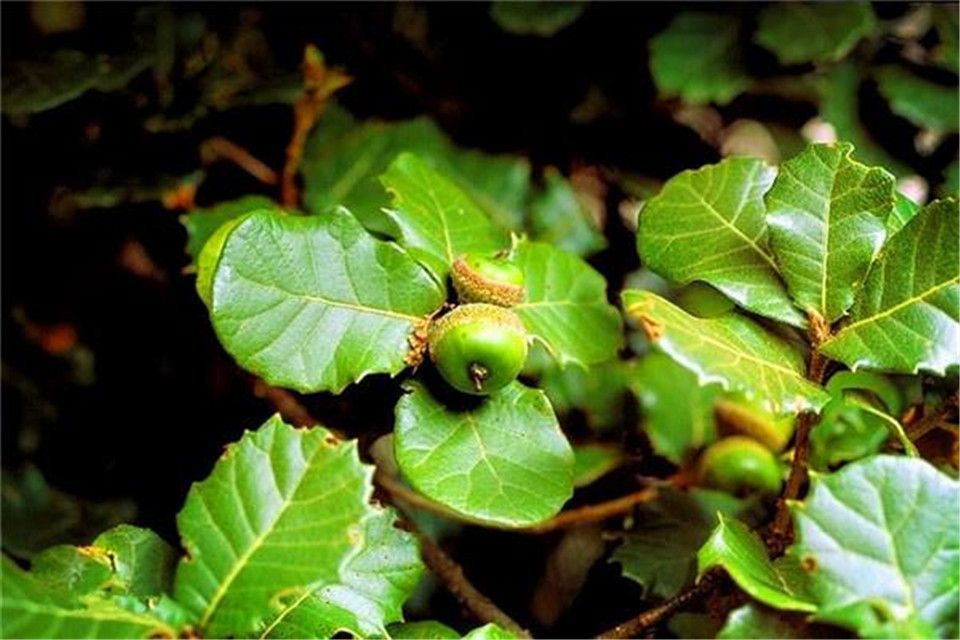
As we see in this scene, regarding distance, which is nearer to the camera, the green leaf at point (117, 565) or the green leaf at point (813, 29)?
the green leaf at point (117, 565)

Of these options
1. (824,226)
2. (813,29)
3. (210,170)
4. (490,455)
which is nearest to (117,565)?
(490,455)

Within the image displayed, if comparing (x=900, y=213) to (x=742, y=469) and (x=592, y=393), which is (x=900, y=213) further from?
(x=592, y=393)


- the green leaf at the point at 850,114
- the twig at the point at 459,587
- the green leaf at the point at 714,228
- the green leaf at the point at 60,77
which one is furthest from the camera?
the green leaf at the point at 850,114

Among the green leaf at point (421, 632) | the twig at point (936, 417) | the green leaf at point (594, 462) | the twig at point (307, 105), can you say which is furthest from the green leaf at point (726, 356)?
the twig at point (307, 105)

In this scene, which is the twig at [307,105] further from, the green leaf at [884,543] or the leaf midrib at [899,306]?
the green leaf at [884,543]

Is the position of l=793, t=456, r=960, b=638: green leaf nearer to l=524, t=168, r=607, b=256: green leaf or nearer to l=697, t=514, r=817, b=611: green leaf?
l=697, t=514, r=817, b=611: green leaf

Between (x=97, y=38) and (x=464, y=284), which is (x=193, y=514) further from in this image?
(x=97, y=38)

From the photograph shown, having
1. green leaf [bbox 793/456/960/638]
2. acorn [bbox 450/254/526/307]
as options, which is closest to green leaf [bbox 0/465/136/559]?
acorn [bbox 450/254/526/307]

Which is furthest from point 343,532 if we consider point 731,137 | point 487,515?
point 731,137
